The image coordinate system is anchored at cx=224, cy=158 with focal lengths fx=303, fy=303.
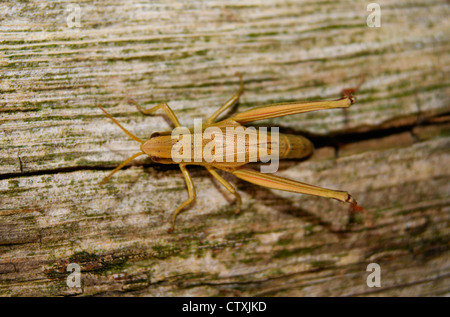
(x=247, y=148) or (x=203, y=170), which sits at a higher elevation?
(x=247, y=148)

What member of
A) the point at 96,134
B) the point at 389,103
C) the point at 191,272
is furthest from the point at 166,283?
the point at 389,103

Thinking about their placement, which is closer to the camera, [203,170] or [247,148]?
[247,148]

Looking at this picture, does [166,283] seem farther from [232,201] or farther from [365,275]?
[365,275]
